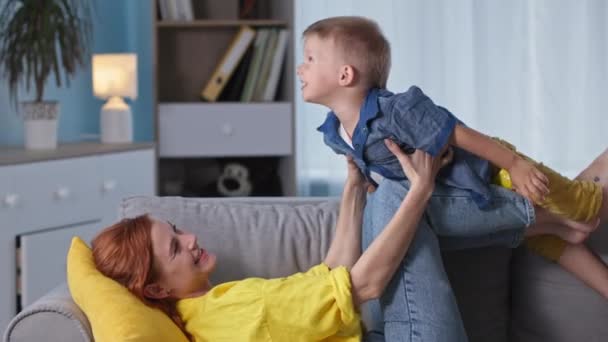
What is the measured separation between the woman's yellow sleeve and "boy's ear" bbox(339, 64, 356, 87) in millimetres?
379

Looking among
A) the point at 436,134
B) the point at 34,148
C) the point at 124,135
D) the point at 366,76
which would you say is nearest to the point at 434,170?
the point at 436,134

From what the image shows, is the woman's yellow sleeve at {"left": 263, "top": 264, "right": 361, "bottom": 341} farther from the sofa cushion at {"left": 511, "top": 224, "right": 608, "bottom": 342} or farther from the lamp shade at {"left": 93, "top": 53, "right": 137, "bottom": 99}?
the lamp shade at {"left": 93, "top": 53, "right": 137, "bottom": 99}

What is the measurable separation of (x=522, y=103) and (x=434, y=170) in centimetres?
248

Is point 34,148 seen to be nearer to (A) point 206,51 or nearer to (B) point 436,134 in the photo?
(A) point 206,51

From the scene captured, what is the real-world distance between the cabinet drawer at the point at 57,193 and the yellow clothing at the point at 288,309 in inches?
57.6

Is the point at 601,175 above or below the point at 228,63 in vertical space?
below

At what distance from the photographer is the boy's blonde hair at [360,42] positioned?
202 centimetres

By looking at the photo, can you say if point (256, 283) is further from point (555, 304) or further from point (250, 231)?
point (555, 304)

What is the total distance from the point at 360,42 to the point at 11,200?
4.83ft

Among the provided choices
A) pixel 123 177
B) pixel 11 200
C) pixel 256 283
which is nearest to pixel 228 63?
pixel 123 177

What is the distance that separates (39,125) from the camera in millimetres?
3588

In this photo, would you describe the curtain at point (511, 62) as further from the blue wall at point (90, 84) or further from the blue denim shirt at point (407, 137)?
the blue denim shirt at point (407, 137)

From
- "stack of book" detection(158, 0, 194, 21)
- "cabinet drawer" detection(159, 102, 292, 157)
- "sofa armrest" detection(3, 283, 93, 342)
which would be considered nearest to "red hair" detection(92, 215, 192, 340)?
"sofa armrest" detection(3, 283, 93, 342)

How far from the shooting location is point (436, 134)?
1.93m
